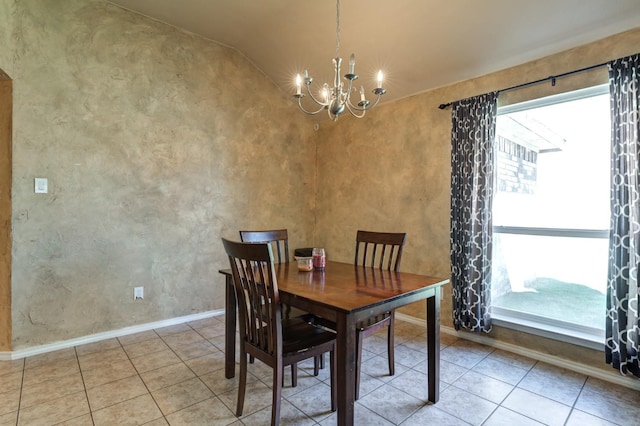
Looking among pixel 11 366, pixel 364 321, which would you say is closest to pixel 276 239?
pixel 364 321

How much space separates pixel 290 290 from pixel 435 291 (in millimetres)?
907

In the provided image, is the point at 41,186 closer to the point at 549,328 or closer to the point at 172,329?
the point at 172,329

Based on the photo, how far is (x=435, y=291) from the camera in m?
2.04

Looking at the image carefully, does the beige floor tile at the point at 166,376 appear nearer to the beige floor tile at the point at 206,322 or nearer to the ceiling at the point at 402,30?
the beige floor tile at the point at 206,322

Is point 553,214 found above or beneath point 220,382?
above

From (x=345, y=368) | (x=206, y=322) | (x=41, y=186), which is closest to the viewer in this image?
(x=345, y=368)

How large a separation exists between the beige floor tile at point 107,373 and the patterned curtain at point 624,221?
339 cm

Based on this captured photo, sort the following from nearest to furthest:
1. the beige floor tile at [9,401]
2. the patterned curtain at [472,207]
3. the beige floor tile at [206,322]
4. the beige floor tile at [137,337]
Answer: the beige floor tile at [9,401] < the patterned curtain at [472,207] < the beige floor tile at [137,337] < the beige floor tile at [206,322]

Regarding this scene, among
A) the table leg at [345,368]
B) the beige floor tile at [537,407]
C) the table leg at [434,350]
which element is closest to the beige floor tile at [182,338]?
the table leg at [345,368]

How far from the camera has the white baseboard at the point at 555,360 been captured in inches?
90.0

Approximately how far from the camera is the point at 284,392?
2182mm

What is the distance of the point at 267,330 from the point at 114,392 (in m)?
1.24

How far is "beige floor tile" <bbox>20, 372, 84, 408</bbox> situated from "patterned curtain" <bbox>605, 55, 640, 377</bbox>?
362 cm

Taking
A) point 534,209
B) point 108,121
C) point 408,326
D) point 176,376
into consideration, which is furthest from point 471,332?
point 108,121
